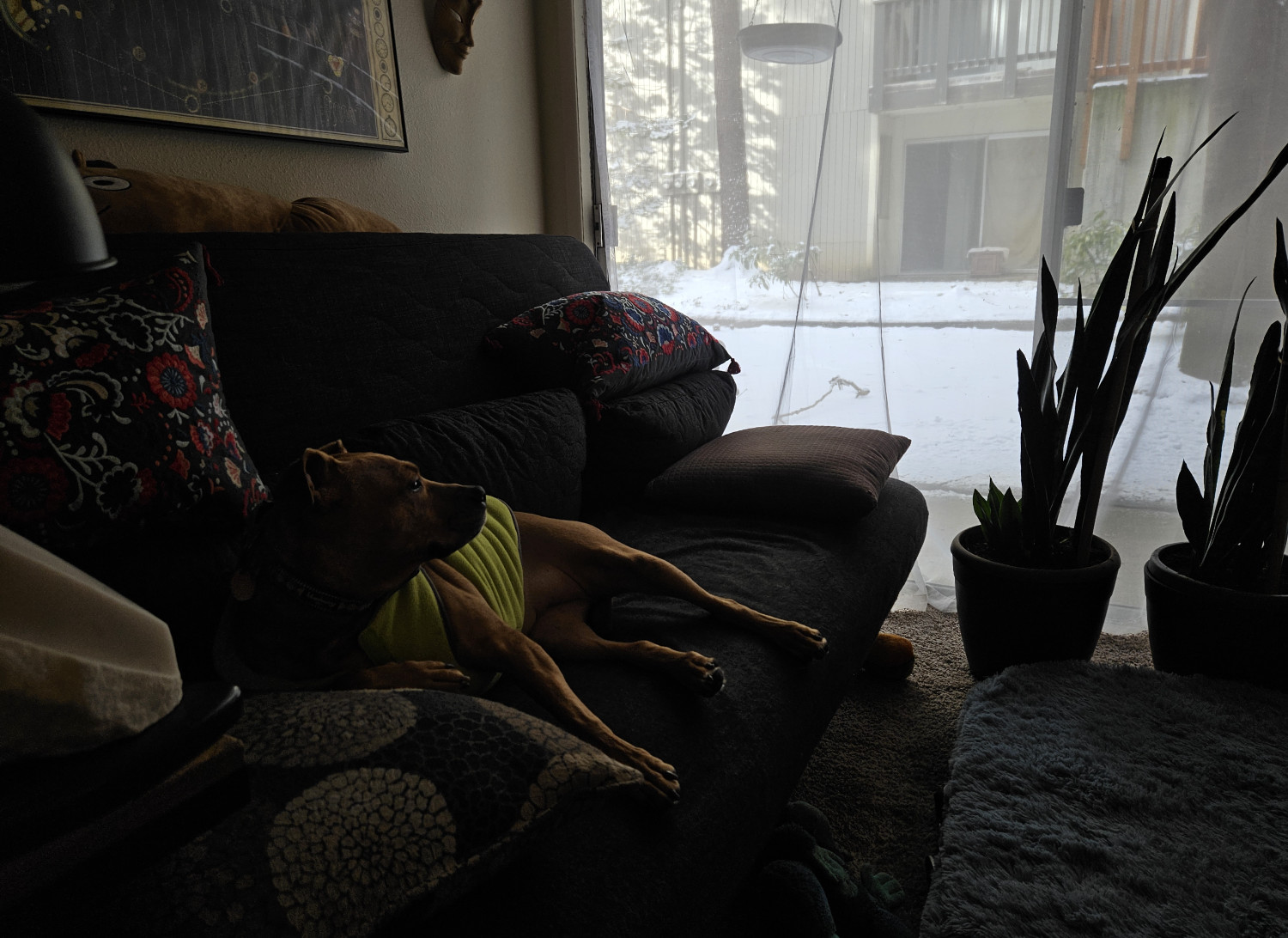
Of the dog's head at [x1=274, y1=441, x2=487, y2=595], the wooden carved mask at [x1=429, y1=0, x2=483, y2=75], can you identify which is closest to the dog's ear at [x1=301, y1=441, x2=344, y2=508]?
the dog's head at [x1=274, y1=441, x2=487, y2=595]

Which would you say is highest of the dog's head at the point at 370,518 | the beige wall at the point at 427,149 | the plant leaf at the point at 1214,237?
the beige wall at the point at 427,149

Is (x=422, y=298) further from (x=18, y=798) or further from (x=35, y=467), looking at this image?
(x=18, y=798)

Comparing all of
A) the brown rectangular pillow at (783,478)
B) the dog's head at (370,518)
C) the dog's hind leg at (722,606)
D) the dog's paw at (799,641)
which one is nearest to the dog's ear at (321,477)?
the dog's head at (370,518)

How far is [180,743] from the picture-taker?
1.72 feet

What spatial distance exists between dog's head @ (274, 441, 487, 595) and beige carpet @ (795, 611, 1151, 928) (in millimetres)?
889

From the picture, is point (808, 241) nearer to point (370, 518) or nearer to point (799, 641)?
point (799, 641)

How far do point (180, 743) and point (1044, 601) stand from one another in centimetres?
156

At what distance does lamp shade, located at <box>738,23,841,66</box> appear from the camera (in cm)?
242

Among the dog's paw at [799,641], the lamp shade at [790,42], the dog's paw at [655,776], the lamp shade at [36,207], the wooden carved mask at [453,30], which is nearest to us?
the lamp shade at [36,207]

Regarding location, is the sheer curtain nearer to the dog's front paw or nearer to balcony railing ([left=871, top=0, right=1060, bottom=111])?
balcony railing ([left=871, top=0, right=1060, bottom=111])

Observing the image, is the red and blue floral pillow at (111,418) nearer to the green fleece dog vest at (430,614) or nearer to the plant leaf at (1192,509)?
the green fleece dog vest at (430,614)

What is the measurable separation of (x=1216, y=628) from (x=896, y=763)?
631 mm

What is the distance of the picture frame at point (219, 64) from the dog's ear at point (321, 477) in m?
0.89

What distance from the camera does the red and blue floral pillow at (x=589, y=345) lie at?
65.7 inches
